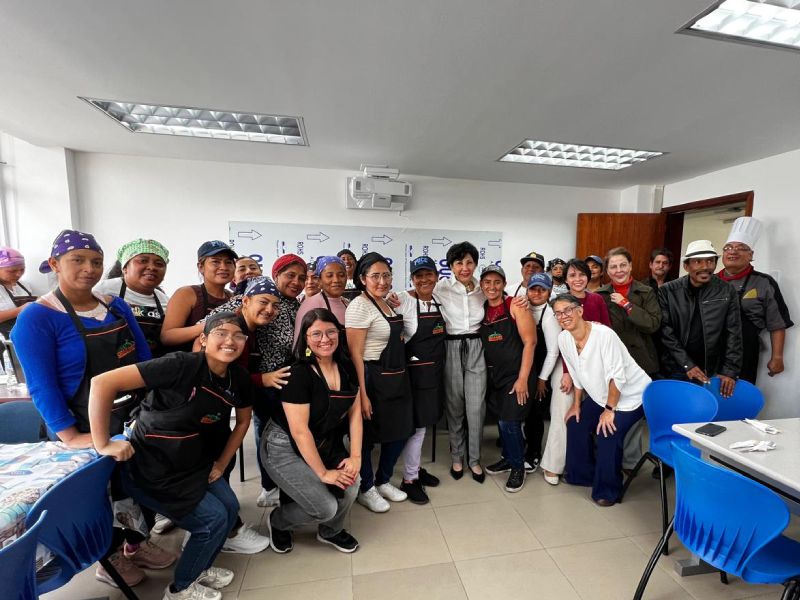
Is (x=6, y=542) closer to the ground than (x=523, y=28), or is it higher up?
closer to the ground

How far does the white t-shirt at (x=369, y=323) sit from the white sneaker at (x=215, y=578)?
1.23 metres

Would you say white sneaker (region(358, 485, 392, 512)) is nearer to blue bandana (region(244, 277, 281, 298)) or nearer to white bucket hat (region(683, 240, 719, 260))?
blue bandana (region(244, 277, 281, 298))

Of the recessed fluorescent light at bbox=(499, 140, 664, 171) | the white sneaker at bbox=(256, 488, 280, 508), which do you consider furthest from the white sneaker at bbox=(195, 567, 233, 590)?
the recessed fluorescent light at bbox=(499, 140, 664, 171)

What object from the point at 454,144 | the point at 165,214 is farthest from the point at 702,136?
the point at 165,214

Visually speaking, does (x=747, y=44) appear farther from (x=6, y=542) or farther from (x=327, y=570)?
(x=6, y=542)

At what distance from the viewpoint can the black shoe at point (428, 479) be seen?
2492mm

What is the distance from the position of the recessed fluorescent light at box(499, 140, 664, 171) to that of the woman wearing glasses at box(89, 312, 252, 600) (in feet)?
10.6

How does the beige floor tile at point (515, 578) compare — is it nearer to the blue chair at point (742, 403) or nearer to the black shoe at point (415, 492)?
the black shoe at point (415, 492)

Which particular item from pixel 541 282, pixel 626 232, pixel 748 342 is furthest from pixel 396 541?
pixel 626 232

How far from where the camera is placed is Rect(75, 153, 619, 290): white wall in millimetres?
3951

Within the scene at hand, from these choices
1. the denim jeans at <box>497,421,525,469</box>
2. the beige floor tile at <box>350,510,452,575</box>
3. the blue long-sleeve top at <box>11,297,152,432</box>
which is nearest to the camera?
the blue long-sleeve top at <box>11,297,152,432</box>

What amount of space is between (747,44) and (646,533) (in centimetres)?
271

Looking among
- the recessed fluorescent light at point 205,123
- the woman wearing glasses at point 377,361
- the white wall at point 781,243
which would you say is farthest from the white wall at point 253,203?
the woman wearing glasses at point 377,361

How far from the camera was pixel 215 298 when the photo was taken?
2.05 metres
